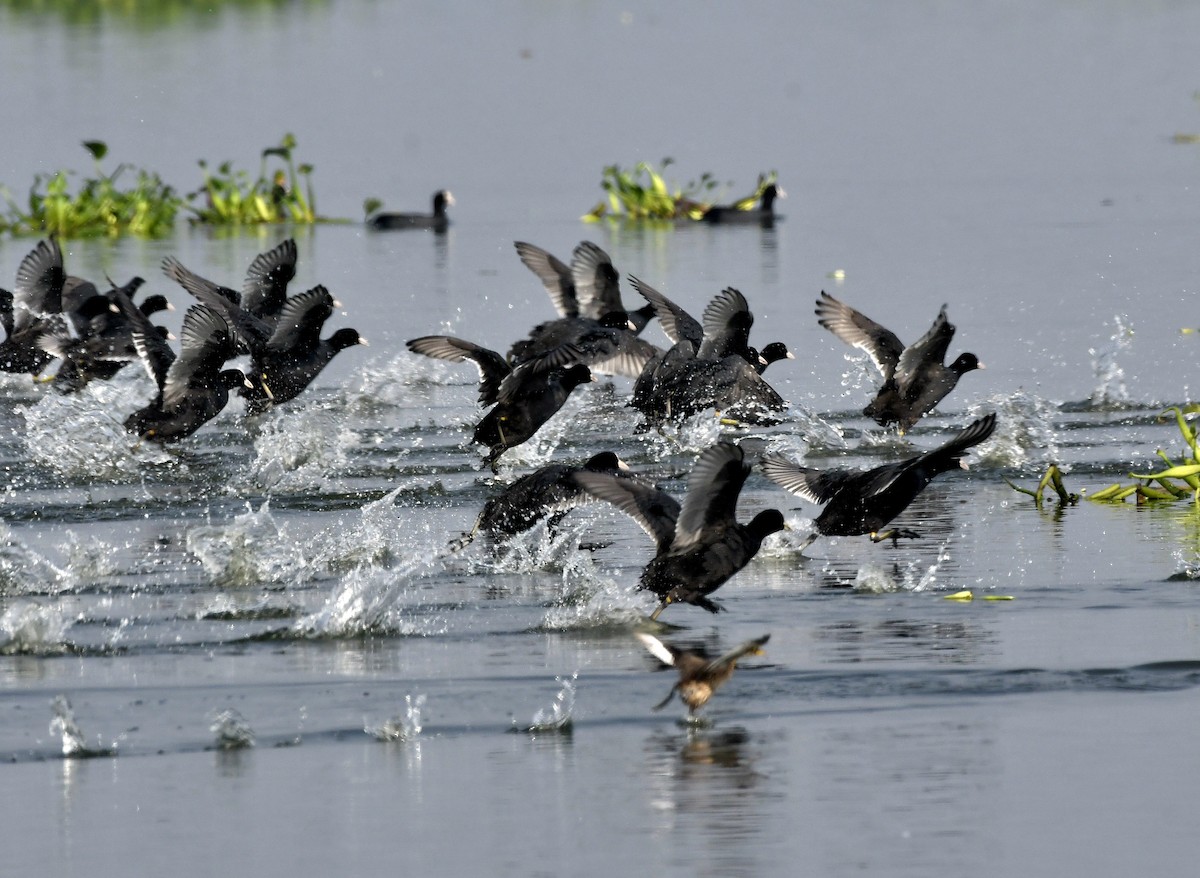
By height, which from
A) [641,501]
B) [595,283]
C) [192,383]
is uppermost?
[595,283]

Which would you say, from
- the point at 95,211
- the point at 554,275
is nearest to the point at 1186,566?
the point at 554,275

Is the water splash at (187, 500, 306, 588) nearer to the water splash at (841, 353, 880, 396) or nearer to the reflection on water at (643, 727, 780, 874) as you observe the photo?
the reflection on water at (643, 727, 780, 874)

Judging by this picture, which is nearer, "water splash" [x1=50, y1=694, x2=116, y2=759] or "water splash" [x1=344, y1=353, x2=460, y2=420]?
"water splash" [x1=50, y1=694, x2=116, y2=759]

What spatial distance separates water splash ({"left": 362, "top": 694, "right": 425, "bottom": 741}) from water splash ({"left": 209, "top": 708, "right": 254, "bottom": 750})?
1.06ft

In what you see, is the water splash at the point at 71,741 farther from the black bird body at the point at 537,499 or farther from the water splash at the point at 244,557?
the black bird body at the point at 537,499

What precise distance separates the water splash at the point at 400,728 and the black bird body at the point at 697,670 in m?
0.64

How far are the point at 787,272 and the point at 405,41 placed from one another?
1263 inches

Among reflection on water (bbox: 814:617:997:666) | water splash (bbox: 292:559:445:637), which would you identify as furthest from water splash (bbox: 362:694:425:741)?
reflection on water (bbox: 814:617:997:666)

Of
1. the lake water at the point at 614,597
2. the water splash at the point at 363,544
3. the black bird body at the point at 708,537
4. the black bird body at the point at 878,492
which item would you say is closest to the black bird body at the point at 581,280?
the lake water at the point at 614,597

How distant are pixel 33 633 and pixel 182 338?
498cm

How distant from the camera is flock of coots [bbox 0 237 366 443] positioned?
11.9 m

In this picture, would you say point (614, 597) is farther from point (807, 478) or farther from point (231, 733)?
point (231, 733)

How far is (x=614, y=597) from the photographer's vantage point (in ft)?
25.3

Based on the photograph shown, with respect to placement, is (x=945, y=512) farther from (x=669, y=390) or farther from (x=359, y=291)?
(x=359, y=291)
